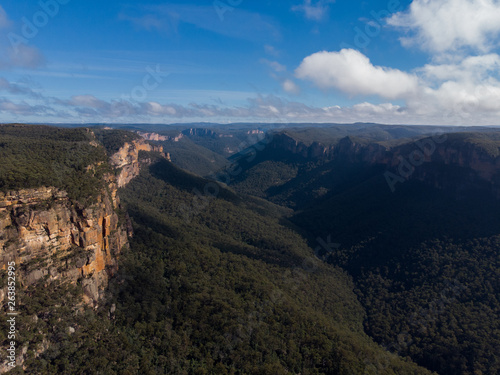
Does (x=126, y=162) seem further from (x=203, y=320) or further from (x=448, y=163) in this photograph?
(x=448, y=163)

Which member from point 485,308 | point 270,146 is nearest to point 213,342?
point 485,308

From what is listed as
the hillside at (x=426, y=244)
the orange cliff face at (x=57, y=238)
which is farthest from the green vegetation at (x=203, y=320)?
the hillside at (x=426, y=244)

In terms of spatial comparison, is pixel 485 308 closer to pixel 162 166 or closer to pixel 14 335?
pixel 14 335

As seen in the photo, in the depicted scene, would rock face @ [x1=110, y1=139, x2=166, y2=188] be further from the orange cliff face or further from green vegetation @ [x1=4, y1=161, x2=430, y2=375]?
the orange cliff face

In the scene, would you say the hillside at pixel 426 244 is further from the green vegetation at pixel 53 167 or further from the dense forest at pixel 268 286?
the green vegetation at pixel 53 167

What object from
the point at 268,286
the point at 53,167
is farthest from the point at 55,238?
the point at 268,286

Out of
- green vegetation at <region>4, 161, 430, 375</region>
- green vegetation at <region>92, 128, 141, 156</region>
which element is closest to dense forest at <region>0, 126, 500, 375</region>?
green vegetation at <region>4, 161, 430, 375</region>
